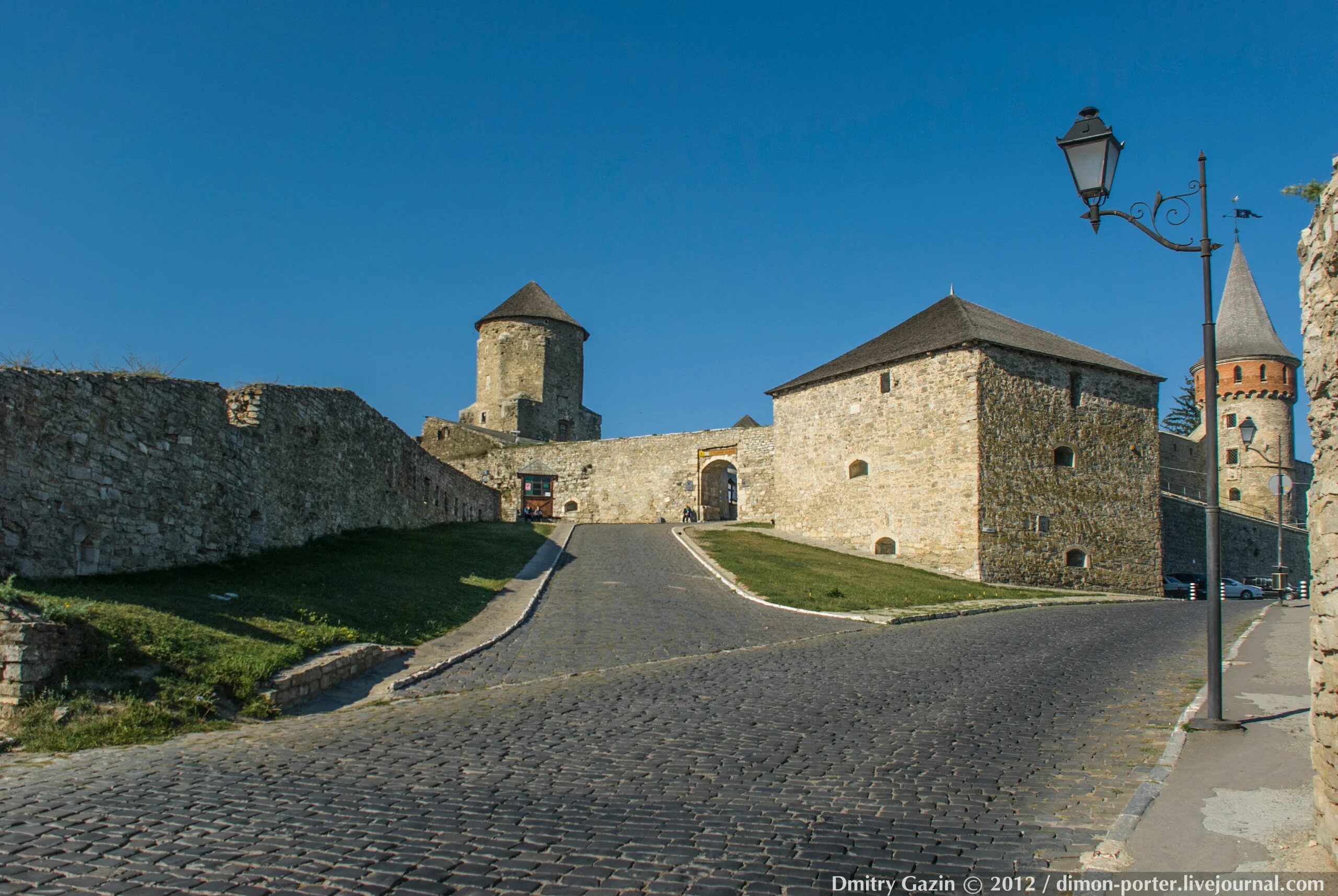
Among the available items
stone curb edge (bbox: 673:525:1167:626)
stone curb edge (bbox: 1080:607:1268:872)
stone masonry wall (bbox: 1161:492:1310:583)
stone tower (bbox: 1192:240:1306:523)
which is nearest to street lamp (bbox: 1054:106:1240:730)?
stone curb edge (bbox: 1080:607:1268:872)

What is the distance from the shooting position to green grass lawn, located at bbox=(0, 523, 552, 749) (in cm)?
782

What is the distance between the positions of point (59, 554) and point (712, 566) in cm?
1668

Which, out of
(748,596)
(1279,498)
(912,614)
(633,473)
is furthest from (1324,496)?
(633,473)

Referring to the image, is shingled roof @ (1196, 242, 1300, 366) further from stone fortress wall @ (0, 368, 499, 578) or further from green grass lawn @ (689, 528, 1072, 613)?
stone fortress wall @ (0, 368, 499, 578)

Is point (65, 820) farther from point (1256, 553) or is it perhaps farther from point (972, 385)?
point (1256, 553)

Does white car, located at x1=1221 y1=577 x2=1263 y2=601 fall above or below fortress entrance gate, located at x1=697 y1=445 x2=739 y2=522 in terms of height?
below

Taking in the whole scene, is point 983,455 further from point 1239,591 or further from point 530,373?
point 530,373

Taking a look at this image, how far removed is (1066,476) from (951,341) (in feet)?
22.5

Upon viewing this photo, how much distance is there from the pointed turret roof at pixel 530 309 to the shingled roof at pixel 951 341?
24517 mm

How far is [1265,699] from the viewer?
9109 millimetres

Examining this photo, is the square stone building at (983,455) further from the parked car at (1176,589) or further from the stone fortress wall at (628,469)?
the stone fortress wall at (628,469)

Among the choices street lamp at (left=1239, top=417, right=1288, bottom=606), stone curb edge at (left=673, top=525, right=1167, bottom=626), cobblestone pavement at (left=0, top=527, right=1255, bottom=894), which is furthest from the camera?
street lamp at (left=1239, top=417, right=1288, bottom=606)

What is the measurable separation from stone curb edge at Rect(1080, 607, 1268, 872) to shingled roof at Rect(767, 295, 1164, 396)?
992 inches

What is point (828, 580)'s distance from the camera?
79.7ft
